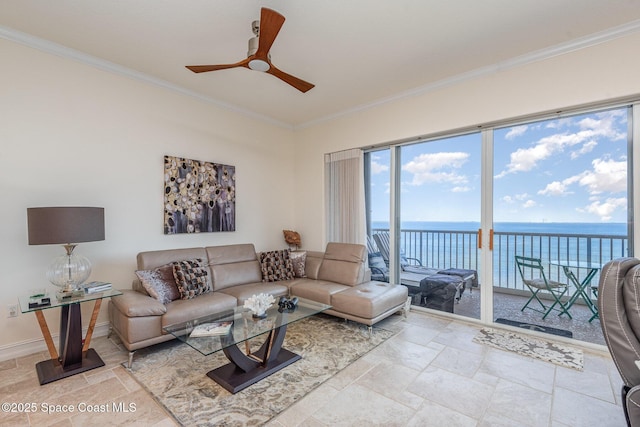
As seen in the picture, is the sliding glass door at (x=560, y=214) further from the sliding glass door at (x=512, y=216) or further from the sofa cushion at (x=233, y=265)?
the sofa cushion at (x=233, y=265)

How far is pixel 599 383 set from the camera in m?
2.24

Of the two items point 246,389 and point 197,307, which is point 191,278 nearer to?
point 197,307

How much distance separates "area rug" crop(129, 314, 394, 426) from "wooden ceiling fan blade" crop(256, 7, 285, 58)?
254 cm

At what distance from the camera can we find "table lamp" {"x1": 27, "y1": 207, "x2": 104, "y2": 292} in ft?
7.57

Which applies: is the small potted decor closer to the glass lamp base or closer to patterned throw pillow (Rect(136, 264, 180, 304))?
patterned throw pillow (Rect(136, 264, 180, 304))

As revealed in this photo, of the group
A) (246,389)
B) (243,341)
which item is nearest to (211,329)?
(243,341)

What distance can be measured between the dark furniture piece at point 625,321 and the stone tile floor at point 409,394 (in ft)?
2.11

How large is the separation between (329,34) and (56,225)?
281cm

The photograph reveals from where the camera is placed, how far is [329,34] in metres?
2.68

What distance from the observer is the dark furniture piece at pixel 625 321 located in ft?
4.54

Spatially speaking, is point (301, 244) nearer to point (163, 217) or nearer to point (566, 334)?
point (163, 217)

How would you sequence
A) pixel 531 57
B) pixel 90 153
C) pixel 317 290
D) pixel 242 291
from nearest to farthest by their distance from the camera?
1. pixel 531 57
2. pixel 90 153
3. pixel 242 291
4. pixel 317 290

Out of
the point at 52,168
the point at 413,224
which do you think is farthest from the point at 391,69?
the point at 52,168

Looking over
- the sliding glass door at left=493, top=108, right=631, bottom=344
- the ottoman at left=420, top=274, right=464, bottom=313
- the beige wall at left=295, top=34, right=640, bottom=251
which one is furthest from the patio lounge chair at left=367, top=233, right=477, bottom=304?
the beige wall at left=295, top=34, right=640, bottom=251
